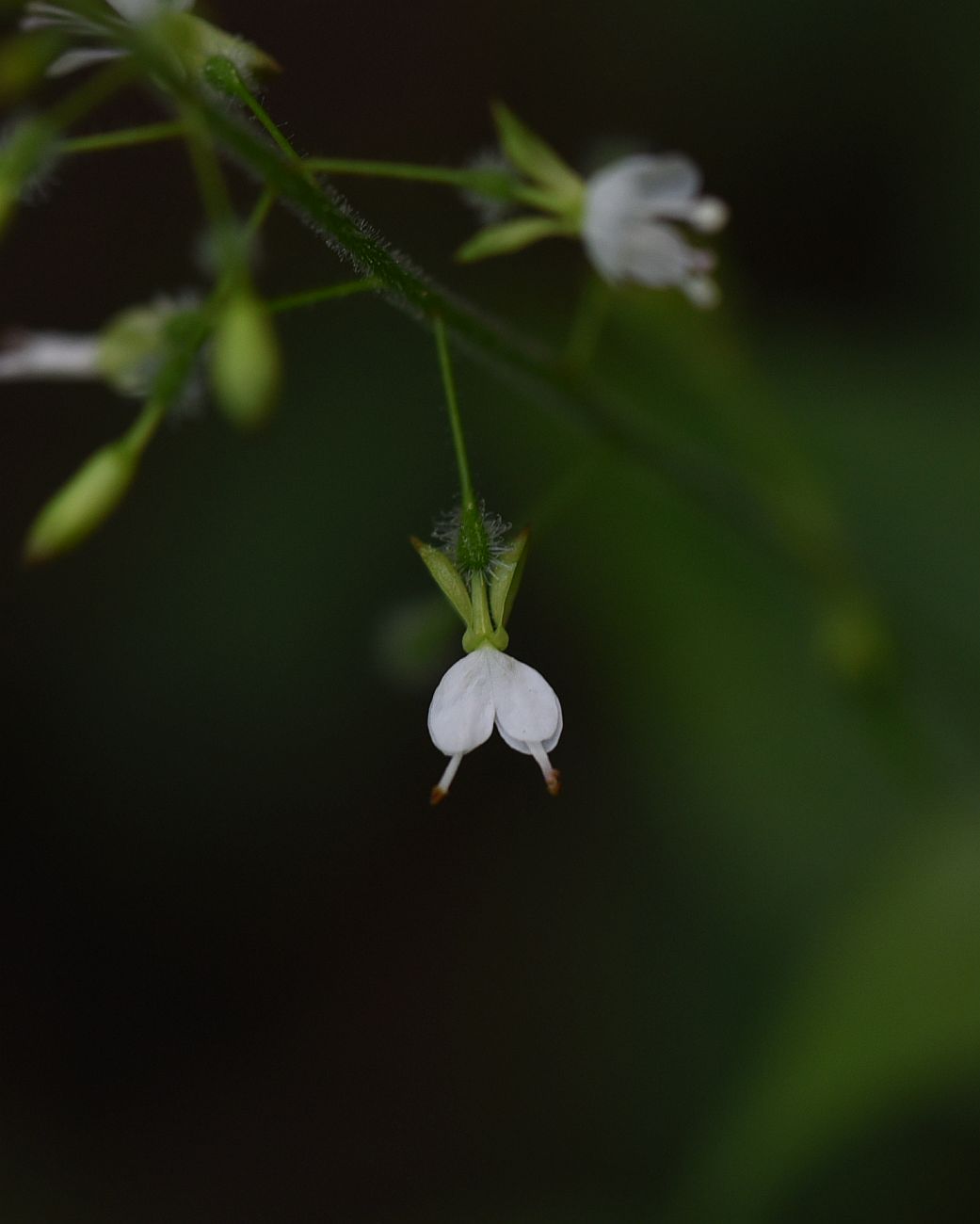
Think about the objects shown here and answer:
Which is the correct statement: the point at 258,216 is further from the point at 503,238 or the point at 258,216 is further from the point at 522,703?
the point at 522,703

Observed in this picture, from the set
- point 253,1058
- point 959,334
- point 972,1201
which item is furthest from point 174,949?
point 959,334

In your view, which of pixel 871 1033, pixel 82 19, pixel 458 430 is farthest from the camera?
pixel 871 1033

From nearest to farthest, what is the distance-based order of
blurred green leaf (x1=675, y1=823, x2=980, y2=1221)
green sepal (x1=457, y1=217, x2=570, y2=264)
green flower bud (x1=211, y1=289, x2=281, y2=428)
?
green flower bud (x1=211, y1=289, x2=281, y2=428)
green sepal (x1=457, y1=217, x2=570, y2=264)
blurred green leaf (x1=675, y1=823, x2=980, y2=1221)

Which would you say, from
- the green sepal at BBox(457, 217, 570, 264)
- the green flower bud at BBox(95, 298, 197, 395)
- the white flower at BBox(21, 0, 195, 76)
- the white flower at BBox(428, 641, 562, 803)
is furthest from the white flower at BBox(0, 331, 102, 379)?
the white flower at BBox(428, 641, 562, 803)

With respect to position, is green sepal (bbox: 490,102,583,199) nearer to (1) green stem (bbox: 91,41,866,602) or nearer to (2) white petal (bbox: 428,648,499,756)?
(1) green stem (bbox: 91,41,866,602)

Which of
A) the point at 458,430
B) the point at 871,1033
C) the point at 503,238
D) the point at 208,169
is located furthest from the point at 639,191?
the point at 871,1033

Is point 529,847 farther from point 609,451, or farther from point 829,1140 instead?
point 609,451

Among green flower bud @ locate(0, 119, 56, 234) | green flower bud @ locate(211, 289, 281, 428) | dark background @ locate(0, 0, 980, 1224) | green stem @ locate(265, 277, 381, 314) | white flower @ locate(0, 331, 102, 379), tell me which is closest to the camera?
green flower bud @ locate(211, 289, 281, 428)
